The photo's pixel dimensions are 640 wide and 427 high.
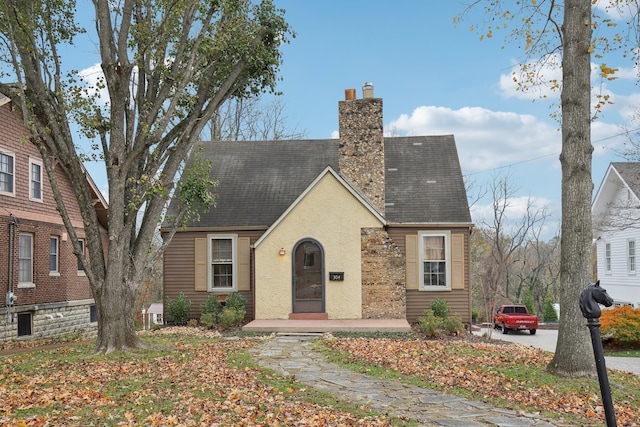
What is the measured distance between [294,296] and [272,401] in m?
10.1

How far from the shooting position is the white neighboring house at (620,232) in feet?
80.2

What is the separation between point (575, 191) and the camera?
8.77 m

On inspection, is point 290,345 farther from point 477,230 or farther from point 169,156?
point 477,230

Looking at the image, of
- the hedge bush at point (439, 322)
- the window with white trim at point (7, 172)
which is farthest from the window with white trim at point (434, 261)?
the window with white trim at point (7, 172)

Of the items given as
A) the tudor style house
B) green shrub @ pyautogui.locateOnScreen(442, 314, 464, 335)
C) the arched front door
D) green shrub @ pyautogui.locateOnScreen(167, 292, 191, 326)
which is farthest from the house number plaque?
green shrub @ pyautogui.locateOnScreen(167, 292, 191, 326)

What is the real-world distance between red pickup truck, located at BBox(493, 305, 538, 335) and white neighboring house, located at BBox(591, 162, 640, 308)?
493 cm

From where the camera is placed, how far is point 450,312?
1788cm

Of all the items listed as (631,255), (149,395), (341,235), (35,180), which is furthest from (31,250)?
(631,255)

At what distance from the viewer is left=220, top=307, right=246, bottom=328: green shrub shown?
16.7 metres

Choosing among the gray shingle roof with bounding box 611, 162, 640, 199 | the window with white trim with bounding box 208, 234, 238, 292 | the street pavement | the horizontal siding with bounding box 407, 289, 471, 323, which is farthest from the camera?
the gray shingle roof with bounding box 611, 162, 640, 199

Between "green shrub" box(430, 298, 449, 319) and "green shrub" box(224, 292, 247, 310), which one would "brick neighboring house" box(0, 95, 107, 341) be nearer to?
"green shrub" box(224, 292, 247, 310)

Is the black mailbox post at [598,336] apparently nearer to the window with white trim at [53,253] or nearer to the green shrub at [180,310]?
the green shrub at [180,310]

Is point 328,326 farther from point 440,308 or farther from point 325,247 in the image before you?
point 440,308

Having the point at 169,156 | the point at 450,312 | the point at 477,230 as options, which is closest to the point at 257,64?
the point at 169,156
